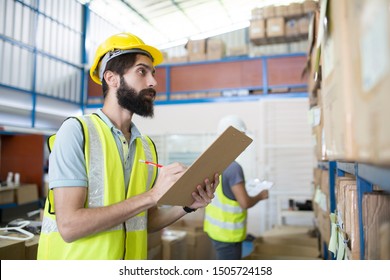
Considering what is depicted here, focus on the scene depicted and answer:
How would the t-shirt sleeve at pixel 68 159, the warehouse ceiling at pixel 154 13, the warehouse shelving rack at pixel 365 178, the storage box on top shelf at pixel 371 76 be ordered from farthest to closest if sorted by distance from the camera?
1. the warehouse ceiling at pixel 154 13
2. the t-shirt sleeve at pixel 68 159
3. the warehouse shelving rack at pixel 365 178
4. the storage box on top shelf at pixel 371 76

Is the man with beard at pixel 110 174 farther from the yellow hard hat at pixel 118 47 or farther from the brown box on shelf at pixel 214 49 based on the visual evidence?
the brown box on shelf at pixel 214 49

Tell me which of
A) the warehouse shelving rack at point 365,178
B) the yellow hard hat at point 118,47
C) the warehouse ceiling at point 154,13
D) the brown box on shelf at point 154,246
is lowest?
the brown box on shelf at point 154,246

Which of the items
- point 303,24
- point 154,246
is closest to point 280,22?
point 303,24

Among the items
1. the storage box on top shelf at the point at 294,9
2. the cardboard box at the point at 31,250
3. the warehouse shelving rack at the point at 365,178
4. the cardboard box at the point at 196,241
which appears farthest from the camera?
the storage box on top shelf at the point at 294,9

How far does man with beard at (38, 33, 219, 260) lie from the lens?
1.04m

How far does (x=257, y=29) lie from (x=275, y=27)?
1.04ft

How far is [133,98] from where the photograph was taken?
51.1 inches

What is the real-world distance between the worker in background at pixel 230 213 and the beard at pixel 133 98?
1092mm

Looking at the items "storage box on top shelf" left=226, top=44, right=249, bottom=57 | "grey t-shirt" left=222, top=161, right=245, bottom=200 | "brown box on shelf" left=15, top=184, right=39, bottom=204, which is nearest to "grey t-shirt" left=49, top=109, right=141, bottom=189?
"grey t-shirt" left=222, top=161, right=245, bottom=200

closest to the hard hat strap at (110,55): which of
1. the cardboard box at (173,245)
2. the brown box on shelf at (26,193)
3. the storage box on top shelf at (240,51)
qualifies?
the cardboard box at (173,245)

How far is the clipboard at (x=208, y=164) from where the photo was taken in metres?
0.93

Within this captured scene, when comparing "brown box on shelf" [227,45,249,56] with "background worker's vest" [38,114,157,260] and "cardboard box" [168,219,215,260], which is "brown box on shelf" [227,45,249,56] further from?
"background worker's vest" [38,114,157,260]

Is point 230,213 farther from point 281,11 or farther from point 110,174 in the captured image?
point 281,11
